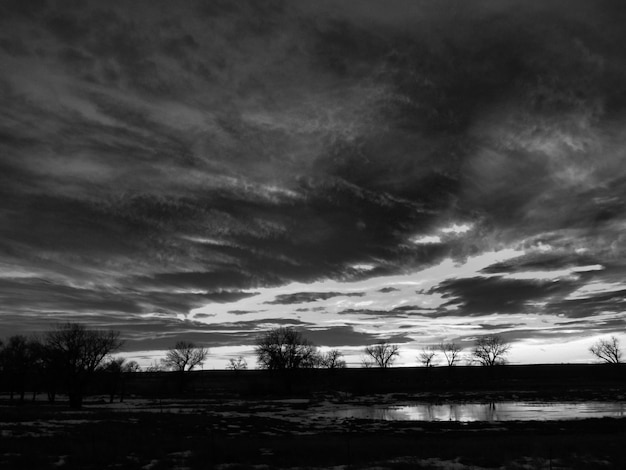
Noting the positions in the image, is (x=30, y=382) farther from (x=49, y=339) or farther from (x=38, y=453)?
(x=38, y=453)

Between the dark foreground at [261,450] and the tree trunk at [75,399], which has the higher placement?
the dark foreground at [261,450]

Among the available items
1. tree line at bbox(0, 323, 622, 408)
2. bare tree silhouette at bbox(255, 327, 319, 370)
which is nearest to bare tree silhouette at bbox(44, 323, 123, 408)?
tree line at bbox(0, 323, 622, 408)

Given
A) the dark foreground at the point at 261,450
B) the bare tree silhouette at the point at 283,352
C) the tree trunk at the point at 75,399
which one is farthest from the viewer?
the bare tree silhouette at the point at 283,352

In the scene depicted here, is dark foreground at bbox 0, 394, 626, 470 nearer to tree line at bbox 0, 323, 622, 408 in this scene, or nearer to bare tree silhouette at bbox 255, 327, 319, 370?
tree line at bbox 0, 323, 622, 408

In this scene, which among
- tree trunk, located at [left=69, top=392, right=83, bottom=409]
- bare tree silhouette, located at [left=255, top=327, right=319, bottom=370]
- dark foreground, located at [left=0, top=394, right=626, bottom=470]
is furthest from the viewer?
bare tree silhouette, located at [left=255, top=327, right=319, bottom=370]

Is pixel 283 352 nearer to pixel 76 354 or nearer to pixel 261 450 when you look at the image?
pixel 76 354

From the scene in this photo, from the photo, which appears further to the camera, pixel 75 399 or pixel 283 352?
pixel 283 352

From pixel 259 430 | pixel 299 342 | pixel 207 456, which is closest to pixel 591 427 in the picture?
pixel 259 430

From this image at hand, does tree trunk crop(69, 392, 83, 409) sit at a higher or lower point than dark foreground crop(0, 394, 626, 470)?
lower

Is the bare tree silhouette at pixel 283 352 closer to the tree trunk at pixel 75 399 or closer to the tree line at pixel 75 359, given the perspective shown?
the tree line at pixel 75 359

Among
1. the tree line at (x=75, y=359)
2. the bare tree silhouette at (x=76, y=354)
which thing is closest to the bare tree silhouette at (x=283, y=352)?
the tree line at (x=75, y=359)

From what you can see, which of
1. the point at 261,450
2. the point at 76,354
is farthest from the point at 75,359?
the point at 261,450

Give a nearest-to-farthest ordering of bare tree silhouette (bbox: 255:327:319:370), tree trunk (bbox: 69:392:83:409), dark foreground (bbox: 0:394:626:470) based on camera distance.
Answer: dark foreground (bbox: 0:394:626:470), tree trunk (bbox: 69:392:83:409), bare tree silhouette (bbox: 255:327:319:370)

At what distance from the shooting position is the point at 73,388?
62.4 meters
